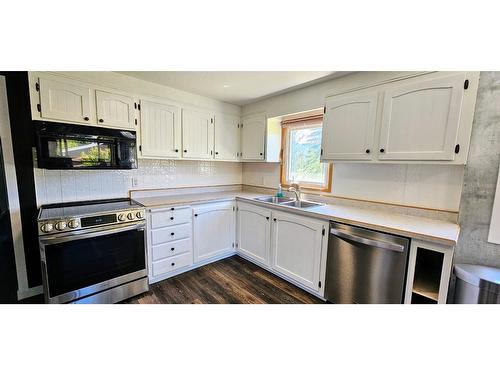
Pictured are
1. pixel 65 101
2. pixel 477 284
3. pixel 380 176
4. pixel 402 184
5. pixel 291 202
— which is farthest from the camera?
pixel 291 202

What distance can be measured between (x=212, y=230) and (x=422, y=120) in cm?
231

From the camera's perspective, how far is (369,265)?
5.41 ft

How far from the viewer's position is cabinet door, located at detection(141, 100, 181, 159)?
2296 millimetres

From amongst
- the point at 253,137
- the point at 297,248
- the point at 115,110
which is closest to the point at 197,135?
the point at 253,137

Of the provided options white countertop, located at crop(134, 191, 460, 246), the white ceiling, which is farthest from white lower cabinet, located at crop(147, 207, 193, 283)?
the white ceiling

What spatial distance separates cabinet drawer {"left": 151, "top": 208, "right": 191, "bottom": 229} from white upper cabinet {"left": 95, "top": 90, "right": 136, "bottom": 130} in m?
0.94

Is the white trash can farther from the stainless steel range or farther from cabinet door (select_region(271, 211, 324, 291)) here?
the stainless steel range

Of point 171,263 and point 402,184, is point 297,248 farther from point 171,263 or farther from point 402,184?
point 171,263

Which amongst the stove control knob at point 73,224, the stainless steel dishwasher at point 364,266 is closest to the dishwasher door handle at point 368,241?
the stainless steel dishwasher at point 364,266

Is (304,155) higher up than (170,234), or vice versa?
(304,155)

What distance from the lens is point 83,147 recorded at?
1.86m

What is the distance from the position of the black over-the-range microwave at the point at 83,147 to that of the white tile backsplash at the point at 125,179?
371mm

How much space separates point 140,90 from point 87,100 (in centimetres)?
52

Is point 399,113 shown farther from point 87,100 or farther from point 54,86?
point 54,86
